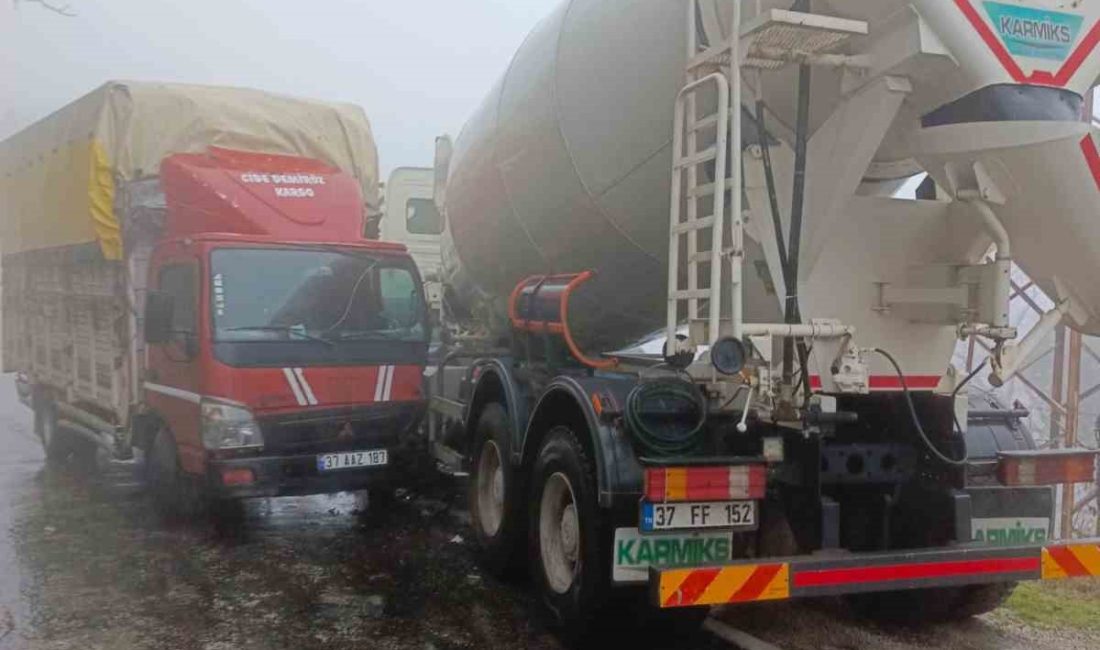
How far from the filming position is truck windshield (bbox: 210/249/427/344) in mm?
6688

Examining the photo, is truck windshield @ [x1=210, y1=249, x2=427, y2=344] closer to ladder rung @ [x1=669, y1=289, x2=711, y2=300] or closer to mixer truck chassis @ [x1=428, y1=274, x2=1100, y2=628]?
mixer truck chassis @ [x1=428, y1=274, x2=1100, y2=628]

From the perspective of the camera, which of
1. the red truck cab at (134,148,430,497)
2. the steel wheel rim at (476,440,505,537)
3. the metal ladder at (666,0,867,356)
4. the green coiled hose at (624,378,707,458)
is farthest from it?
the red truck cab at (134,148,430,497)

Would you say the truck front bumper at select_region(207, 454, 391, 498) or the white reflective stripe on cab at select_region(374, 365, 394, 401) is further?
the white reflective stripe on cab at select_region(374, 365, 394, 401)

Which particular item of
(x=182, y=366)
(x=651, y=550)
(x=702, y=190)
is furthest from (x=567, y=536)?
(x=182, y=366)

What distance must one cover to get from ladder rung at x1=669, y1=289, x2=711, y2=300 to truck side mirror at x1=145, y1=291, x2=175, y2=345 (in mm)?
3800

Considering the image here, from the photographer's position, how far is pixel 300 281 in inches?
275

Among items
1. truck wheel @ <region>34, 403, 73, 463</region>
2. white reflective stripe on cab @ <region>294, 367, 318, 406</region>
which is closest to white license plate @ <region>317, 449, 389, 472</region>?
white reflective stripe on cab @ <region>294, 367, 318, 406</region>

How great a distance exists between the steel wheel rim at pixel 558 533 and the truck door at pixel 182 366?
2.62 meters

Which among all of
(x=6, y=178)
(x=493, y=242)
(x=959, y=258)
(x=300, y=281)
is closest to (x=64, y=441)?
(x=6, y=178)

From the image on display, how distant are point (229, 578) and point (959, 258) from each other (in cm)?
437

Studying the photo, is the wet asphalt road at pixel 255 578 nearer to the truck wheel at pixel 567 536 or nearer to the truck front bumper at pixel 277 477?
Result: the truck wheel at pixel 567 536

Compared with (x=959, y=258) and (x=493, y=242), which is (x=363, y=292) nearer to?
(x=493, y=242)

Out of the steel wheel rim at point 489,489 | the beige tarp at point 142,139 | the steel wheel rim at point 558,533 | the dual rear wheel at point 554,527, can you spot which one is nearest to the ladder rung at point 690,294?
the dual rear wheel at point 554,527

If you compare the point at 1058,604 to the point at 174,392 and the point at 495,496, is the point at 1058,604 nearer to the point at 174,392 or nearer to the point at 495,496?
the point at 495,496
